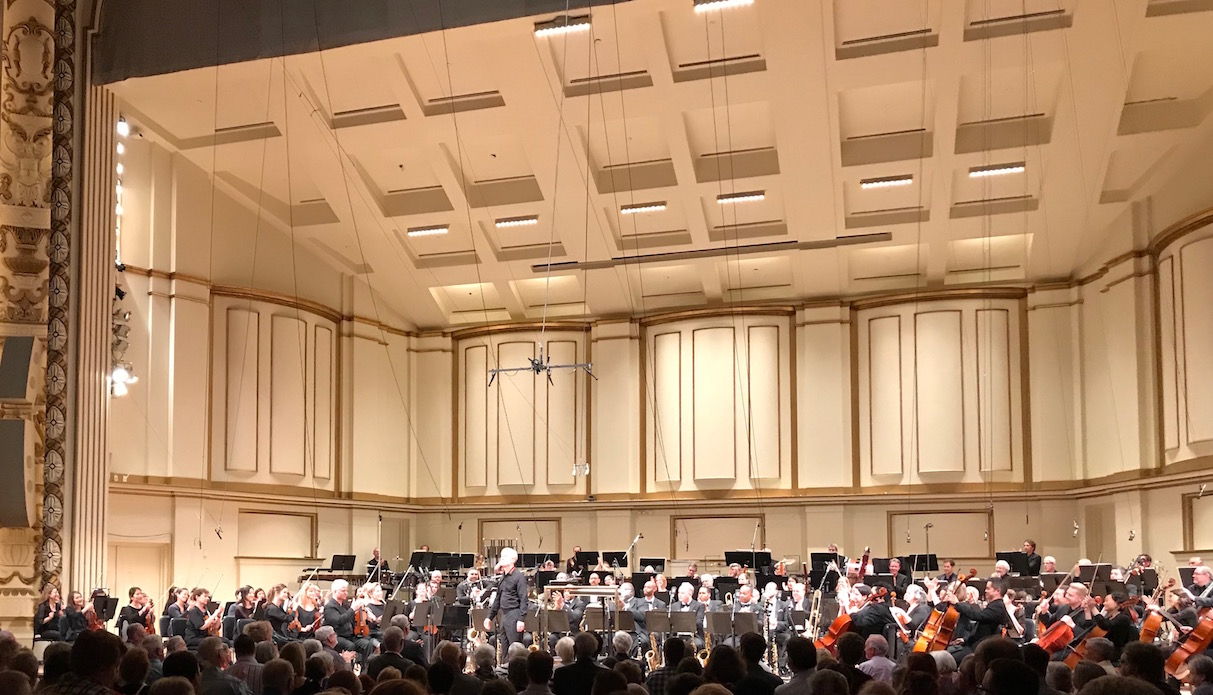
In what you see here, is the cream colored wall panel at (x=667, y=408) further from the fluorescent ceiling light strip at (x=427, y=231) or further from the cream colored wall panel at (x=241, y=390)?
the cream colored wall panel at (x=241, y=390)

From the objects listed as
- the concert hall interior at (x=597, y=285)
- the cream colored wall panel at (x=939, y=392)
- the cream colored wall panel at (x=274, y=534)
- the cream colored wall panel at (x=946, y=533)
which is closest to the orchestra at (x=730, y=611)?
the concert hall interior at (x=597, y=285)

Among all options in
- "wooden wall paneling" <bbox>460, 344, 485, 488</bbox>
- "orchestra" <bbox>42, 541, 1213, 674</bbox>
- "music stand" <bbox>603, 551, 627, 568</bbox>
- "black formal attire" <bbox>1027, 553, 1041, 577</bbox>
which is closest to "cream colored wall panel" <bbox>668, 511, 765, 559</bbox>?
"music stand" <bbox>603, 551, 627, 568</bbox>

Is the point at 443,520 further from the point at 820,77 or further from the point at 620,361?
the point at 820,77

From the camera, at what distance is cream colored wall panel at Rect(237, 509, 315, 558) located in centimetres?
2312

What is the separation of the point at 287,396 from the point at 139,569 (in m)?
4.83

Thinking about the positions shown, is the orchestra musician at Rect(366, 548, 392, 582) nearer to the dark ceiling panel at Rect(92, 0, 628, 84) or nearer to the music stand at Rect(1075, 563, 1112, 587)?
the dark ceiling panel at Rect(92, 0, 628, 84)

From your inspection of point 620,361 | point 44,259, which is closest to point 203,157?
point 44,259

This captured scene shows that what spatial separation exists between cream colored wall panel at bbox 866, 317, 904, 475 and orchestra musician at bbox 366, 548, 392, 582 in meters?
10.2

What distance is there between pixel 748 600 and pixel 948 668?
945 cm

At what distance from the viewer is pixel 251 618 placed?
15414 millimetres

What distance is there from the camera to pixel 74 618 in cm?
1534

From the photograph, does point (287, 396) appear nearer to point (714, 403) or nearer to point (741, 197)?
point (714, 403)

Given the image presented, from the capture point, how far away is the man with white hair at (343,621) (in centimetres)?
1524

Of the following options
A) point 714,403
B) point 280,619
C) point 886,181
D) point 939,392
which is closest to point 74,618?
point 280,619
